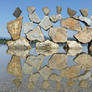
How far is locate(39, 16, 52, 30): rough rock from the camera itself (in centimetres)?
1377

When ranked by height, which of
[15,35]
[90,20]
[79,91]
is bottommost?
[79,91]

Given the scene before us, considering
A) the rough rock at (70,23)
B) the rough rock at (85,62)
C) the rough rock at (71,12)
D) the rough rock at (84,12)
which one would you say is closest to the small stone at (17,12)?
the rough rock at (70,23)

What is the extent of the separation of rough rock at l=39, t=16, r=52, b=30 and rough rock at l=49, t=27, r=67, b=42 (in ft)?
1.14

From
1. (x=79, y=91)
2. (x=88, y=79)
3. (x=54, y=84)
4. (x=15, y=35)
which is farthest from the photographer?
(x=15, y=35)

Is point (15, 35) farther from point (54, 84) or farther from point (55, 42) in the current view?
point (54, 84)

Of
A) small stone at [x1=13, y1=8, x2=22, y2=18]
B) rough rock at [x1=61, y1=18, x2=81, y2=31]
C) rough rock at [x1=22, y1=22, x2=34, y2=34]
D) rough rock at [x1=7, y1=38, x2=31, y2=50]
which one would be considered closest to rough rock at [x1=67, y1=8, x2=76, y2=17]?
rough rock at [x1=61, y1=18, x2=81, y2=31]

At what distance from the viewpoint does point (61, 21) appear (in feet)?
46.2

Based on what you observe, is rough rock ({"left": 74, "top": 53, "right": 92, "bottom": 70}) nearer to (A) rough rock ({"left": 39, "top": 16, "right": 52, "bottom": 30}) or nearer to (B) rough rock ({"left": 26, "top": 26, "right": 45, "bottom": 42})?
(B) rough rock ({"left": 26, "top": 26, "right": 45, "bottom": 42})

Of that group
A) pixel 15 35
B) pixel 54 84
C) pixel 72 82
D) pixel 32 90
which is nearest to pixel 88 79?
pixel 72 82

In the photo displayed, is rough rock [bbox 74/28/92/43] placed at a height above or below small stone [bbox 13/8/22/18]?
below

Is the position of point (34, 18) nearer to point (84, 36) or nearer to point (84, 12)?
point (84, 12)

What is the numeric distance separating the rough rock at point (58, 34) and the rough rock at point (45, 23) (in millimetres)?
346

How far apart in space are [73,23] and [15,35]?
360 centimetres

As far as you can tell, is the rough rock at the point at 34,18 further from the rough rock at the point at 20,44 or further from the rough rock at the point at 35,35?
the rough rock at the point at 20,44
